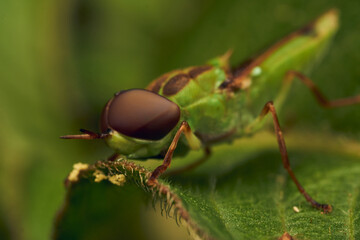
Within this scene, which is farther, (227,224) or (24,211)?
(24,211)

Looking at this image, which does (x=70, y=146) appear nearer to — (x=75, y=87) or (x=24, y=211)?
(x=75, y=87)

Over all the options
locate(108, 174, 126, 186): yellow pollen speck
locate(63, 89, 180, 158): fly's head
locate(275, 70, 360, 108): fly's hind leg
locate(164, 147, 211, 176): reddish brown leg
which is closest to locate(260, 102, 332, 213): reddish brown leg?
locate(164, 147, 211, 176): reddish brown leg

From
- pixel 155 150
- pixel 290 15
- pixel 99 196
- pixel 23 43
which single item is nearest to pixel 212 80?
pixel 155 150

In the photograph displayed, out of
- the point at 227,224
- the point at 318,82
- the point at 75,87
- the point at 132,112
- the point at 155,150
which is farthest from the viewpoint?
the point at 75,87

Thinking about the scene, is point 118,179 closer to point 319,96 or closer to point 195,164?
point 195,164

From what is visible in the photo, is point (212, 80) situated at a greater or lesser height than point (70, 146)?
greater

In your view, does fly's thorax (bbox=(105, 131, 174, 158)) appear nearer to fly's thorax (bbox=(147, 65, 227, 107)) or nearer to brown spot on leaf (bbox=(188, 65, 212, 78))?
fly's thorax (bbox=(147, 65, 227, 107))

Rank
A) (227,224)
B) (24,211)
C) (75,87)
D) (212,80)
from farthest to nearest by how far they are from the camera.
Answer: (75,87), (24,211), (212,80), (227,224)

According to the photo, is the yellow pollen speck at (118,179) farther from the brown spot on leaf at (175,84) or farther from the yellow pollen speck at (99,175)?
the brown spot on leaf at (175,84)
